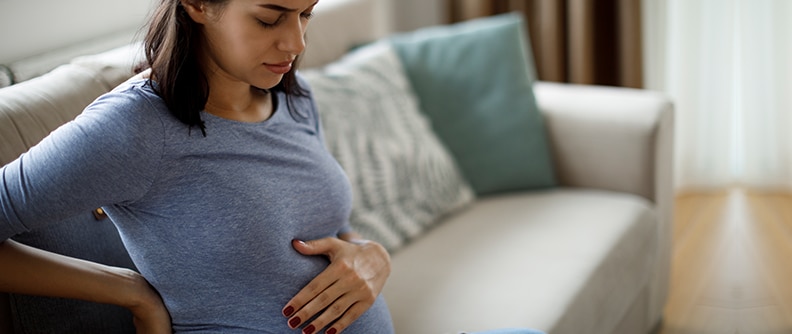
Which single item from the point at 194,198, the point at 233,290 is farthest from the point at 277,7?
the point at 233,290

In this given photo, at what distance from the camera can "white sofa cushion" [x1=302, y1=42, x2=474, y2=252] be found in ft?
6.65

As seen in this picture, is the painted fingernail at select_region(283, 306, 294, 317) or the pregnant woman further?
the painted fingernail at select_region(283, 306, 294, 317)

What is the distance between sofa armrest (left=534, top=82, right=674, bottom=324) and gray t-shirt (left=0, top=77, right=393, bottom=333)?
113 centimetres

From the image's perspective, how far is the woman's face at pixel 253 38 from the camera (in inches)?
49.8

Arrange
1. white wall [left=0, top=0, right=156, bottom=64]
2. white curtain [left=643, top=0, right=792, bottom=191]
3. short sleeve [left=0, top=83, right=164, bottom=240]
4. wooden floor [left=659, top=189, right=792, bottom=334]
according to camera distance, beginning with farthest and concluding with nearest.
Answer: white curtain [left=643, top=0, right=792, bottom=191], wooden floor [left=659, top=189, right=792, bottom=334], white wall [left=0, top=0, right=156, bottom=64], short sleeve [left=0, top=83, right=164, bottom=240]

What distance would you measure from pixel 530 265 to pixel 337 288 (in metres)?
0.67

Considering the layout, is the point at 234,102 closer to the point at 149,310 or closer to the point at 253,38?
the point at 253,38

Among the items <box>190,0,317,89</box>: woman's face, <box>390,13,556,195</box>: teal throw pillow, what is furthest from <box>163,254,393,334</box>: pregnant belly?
<box>390,13,556,195</box>: teal throw pillow

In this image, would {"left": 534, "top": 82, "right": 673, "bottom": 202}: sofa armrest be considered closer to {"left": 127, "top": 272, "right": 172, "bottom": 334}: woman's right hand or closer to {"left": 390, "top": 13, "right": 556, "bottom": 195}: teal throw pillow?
{"left": 390, "top": 13, "right": 556, "bottom": 195}: teal throw pillow

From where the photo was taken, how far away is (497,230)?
7.16ft

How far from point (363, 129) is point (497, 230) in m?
0.40

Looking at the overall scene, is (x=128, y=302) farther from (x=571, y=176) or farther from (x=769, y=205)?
(x=769, y=205)

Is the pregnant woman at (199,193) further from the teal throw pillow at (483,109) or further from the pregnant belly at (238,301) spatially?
the teal throw pillow at (483,109)

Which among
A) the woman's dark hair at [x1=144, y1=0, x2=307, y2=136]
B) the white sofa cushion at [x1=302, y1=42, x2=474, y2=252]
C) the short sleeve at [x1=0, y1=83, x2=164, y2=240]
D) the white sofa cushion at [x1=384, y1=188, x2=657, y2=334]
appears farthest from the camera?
the white sofa cushion at [x1=302, y1=42, x2=474, y2=252]
